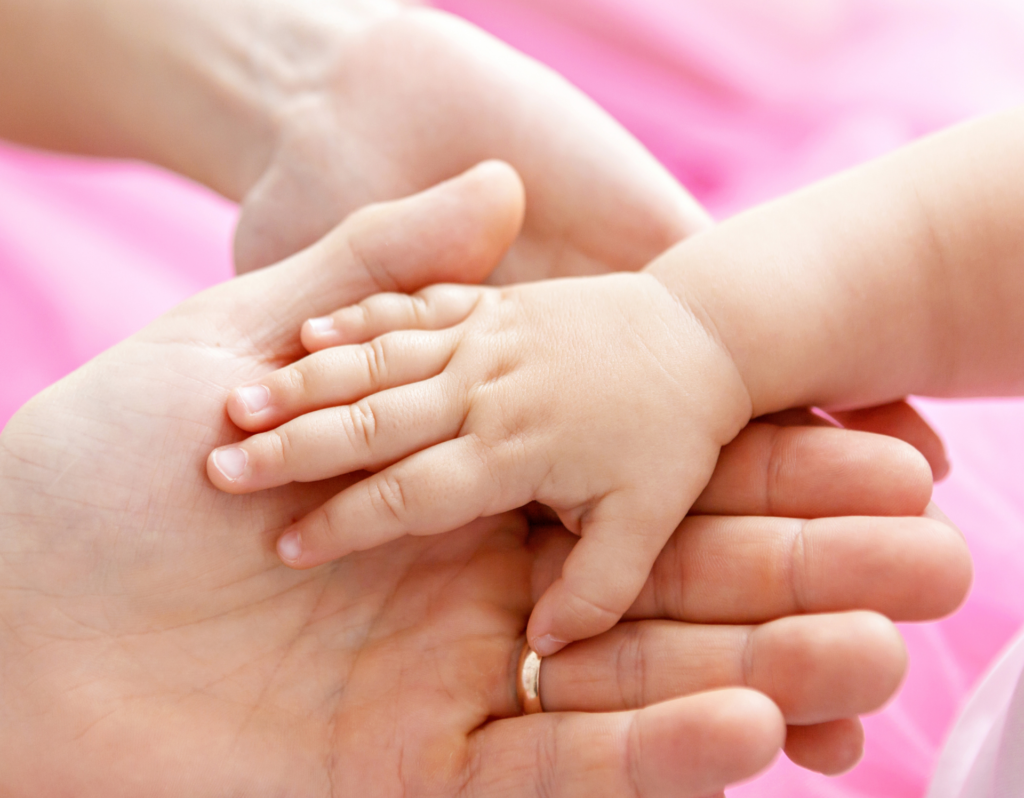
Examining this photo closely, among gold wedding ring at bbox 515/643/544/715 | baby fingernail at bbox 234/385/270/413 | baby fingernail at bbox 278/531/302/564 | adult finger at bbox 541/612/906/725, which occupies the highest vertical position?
baby fingernail at bbox 234/385/270/413

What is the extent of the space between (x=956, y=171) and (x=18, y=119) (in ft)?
4.97

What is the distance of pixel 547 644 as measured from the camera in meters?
0.84

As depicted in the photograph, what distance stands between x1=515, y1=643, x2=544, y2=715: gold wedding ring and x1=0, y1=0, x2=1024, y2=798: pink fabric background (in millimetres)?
893

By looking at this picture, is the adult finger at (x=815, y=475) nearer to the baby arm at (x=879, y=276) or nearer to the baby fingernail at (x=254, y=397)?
the baby arm at (x=879, y=276)

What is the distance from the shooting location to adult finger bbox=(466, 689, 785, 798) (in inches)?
26.5

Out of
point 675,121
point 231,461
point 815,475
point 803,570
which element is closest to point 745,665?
point 803,570

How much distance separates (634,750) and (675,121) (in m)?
1.48

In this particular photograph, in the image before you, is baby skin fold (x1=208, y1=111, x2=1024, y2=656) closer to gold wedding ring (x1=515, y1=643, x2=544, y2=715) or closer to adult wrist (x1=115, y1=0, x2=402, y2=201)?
gold wedding ring (x1=515, y1=643, x2=544, y2=715)

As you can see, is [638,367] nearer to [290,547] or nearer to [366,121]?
[290,547]

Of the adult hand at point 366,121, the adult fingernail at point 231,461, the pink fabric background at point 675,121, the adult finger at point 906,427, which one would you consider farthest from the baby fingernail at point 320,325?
the pink fabric background at point 675,121

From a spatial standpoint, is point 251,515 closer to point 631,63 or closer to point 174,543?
point 174,543

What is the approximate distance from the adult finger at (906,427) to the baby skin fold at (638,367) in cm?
4

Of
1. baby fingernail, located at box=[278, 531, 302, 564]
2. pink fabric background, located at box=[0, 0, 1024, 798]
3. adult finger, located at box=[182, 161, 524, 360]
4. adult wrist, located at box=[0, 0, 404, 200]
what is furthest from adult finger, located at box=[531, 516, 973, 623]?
adult wrist, located at box=[0, 0, 404, 200]

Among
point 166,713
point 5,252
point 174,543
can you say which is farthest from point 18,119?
point 166,713
